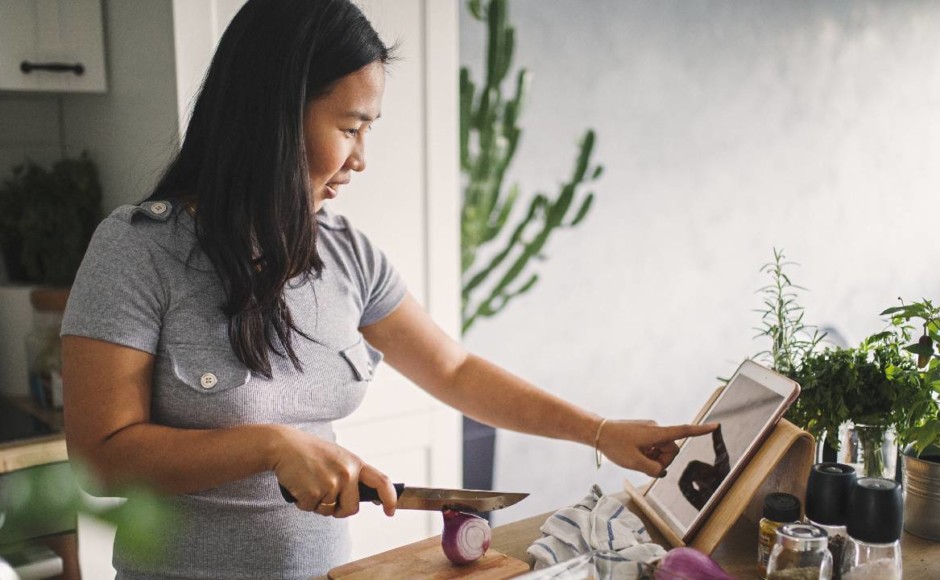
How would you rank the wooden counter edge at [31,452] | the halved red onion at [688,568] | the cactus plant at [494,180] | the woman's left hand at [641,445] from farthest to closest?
the cactus plant at [494,180]
the wooden counter edge at [31,452]
the woman's left hand at [641,445]
the halved red onion at [688,568]

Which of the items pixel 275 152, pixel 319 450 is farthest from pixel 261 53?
pixel 319 450

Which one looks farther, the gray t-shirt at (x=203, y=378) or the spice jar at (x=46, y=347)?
the spice jar at (x=46, y=347)

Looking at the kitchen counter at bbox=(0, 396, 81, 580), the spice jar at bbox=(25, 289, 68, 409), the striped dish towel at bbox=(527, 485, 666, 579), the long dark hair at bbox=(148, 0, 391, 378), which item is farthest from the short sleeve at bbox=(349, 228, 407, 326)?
the spice jar at bbox=(25, 289, 68, 409)

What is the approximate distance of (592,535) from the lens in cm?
106

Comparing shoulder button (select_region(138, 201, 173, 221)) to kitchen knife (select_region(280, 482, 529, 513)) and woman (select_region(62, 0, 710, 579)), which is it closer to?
woman (select_region(62, 0, 710, 579))

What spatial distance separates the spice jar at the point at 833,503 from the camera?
3.23ft

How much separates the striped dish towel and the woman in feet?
0.48

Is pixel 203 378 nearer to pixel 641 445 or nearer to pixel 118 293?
pixel 118 293

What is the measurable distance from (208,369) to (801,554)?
726mm

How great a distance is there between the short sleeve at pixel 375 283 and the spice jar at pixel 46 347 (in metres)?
1.00

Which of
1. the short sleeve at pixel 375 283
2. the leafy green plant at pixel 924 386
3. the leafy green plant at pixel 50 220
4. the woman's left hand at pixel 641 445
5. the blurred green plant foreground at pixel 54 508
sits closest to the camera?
the blurred green plant foreground at pixel 54 508

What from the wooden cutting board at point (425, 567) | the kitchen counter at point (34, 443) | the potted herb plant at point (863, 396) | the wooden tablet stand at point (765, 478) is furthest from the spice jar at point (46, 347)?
the potted herb plant at point (863, 396)

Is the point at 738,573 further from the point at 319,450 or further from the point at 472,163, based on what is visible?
the point at 472,163

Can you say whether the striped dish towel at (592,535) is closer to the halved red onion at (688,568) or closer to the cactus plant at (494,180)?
the halved red onion at (688,568)
